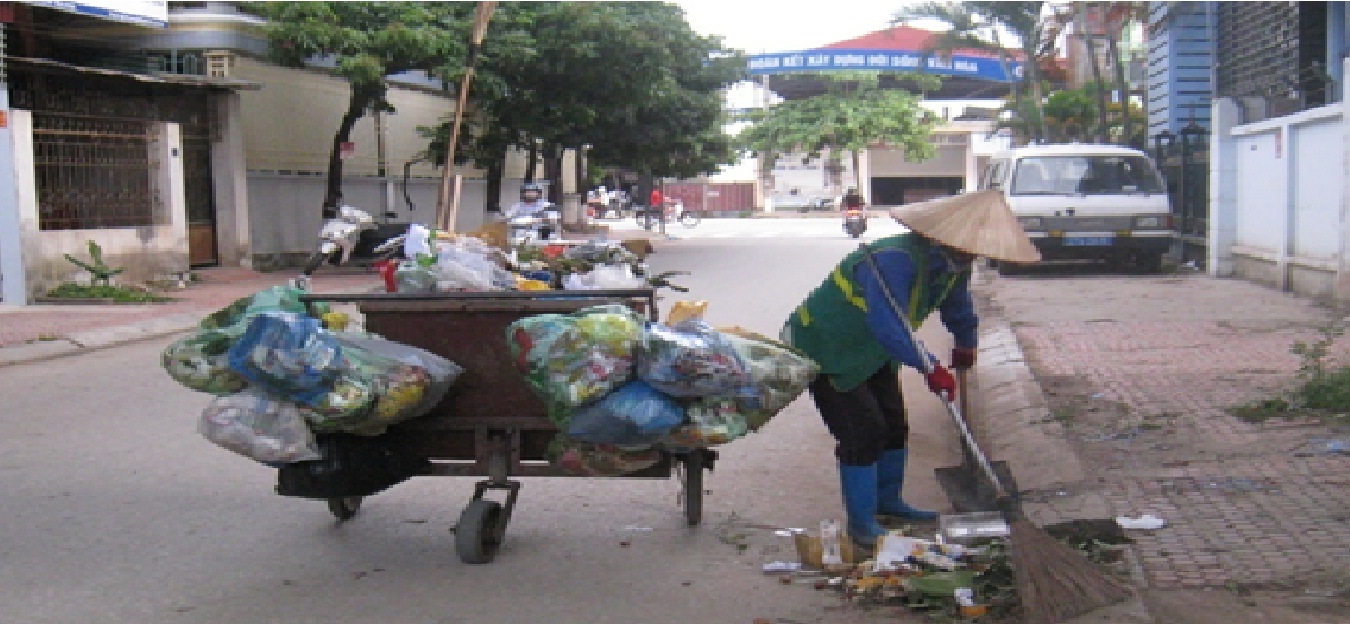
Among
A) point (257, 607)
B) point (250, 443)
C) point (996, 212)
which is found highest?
point (996, 212)

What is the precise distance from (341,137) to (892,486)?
685 inches

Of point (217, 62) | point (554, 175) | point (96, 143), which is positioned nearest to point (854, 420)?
point (96, 143)


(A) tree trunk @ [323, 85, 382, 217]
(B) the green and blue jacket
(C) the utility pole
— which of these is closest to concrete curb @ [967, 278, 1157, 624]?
(B) the green and blue jacket

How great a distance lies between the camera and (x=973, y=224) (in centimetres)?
509

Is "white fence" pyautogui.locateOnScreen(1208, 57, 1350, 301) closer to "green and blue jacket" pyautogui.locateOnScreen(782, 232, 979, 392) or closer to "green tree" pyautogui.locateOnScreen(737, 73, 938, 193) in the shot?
"green and blue jacket" pyautogui.locateOnScreen(782, 232, 979, 392)

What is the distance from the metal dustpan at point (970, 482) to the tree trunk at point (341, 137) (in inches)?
630

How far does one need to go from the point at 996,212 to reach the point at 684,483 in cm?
165

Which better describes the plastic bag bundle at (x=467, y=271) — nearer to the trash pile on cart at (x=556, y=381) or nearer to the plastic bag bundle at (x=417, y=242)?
the plastic bag bundle at (x=417, y=242)

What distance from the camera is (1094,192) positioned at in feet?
56.3

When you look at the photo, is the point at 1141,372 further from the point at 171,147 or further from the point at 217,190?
the point at 217,190

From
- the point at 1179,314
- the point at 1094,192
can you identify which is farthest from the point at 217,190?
the point at 1179,314

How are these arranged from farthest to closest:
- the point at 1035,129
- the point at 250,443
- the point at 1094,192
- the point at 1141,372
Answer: the point at 1035,129
the point at 1094,192
the point at 1141,372
the point at 250,443

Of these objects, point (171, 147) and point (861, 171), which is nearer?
point (171, 147)

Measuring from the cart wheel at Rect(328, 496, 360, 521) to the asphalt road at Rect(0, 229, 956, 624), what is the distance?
2.9 inches
